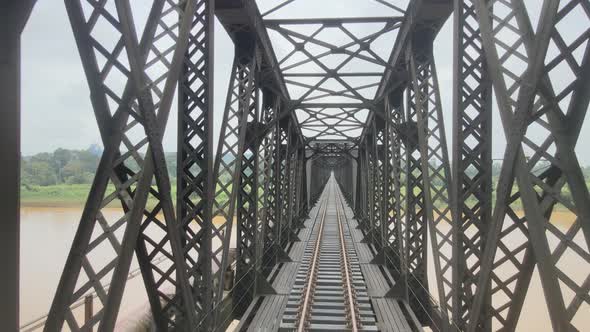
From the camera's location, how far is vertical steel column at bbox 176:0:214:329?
4871mm

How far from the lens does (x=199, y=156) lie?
498 cm

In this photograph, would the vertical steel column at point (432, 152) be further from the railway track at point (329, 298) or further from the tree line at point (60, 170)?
the tree line at point (60, 170)

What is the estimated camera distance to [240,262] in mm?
8281

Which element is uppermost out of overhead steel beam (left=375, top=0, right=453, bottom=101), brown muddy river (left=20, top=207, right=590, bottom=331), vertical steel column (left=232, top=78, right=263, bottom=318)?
overhead steel beam (left=375, top=0, right=453, bottom=101)

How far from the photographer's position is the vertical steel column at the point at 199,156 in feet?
16.0

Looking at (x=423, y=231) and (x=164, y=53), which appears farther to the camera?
(x=423, y=231)

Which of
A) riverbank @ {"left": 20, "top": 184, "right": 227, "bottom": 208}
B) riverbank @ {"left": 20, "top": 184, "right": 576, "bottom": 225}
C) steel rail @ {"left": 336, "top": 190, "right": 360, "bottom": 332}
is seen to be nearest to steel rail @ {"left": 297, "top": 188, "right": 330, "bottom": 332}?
steel rail @ {"left": 336, "top": 190, "right": 360, "bottom": 332}

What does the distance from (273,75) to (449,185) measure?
5783mm

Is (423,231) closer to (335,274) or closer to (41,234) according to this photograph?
(335,274)

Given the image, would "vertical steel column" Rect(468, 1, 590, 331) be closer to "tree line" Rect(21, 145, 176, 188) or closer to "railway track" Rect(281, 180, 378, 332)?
"railway track" Rect(281, 180, 378, 332)

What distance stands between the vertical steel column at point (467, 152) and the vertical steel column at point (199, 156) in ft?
10.2

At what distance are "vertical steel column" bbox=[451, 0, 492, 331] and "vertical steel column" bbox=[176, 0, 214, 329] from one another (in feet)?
10.2

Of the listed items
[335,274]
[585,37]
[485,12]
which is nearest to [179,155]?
[485,12]

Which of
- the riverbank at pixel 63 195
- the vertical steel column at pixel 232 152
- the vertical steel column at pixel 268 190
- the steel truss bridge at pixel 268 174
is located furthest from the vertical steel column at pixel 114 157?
the riverbank at pixel 63 195
